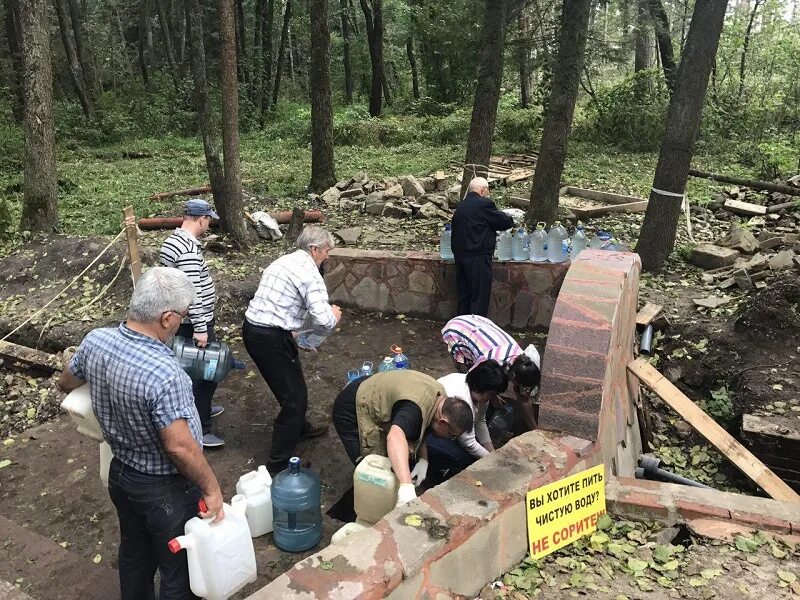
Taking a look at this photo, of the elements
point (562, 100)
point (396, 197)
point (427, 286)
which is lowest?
point (427, 286)

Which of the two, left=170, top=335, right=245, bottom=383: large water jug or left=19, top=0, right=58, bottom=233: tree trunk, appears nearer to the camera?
left=170, top=335, right=245, bottom=383: large water jug

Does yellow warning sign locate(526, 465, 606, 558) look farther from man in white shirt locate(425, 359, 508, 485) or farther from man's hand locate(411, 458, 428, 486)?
man's hand locate(411, 458, 428, 486)

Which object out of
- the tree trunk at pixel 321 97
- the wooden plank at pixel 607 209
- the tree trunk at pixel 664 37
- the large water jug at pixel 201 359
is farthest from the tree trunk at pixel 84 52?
the large water jug at pixel 201 359

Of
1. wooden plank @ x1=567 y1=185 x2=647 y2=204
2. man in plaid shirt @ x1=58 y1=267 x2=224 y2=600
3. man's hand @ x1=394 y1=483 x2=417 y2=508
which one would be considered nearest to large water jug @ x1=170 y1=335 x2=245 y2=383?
man in plaid shirt @ x1=58 y1=267 x2=224 y2=600

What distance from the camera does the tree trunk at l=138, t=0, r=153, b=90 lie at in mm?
30844

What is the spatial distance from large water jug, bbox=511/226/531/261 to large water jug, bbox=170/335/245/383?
139 inches

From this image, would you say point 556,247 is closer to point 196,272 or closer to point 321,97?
point 196,272

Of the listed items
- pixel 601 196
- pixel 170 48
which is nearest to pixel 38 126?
pixel 601 196

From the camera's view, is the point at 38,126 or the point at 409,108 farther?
the point at 409,108

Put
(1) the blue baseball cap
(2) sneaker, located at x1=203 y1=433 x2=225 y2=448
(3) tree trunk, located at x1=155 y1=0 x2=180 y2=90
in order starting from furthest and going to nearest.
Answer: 1. (3) tree trunk, located at x1=155 y1=0 x2=180 y2=90
2. (2) sneaker, located at x1=203 y1=433 x2=225 y2=448
3. (1) the blue baseball cap

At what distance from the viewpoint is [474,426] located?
3.88m

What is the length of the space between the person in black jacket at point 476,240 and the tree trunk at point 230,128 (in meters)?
3.89

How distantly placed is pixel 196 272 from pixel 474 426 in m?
2.24

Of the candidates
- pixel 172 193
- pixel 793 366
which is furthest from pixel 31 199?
pixel 793 366
